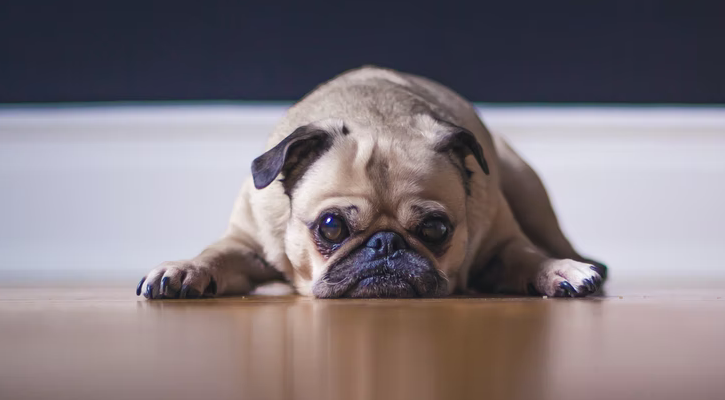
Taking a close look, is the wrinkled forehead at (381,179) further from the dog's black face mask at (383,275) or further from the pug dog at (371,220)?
the dog's black face mask at (383,275)

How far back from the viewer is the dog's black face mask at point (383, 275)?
2037mm

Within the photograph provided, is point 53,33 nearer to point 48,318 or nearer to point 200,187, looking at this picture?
point 200,187

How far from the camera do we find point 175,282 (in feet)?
6.85

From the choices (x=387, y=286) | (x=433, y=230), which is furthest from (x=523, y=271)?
(x=387, y=286)

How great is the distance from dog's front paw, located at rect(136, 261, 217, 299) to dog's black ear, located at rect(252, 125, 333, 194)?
33 centimetres

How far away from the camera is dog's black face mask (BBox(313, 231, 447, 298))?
2.04m

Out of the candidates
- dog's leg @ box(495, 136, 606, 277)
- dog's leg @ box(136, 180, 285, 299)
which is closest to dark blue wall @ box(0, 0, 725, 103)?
dog's leg @ box(495, 136, 606, 277)

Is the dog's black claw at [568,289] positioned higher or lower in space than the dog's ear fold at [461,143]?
lower

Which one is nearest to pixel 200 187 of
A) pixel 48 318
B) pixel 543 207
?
pixel 543 207

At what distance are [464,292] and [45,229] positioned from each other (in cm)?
292

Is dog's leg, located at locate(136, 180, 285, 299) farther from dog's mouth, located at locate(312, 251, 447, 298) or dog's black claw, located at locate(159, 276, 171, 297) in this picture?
dog's mouth, located at locate(312, 251, 447, 298)

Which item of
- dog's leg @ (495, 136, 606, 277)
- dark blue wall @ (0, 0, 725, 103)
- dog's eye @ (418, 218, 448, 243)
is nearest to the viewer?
dog's eye @ (418, 218, 448, 243)

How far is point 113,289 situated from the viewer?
8.68 feet

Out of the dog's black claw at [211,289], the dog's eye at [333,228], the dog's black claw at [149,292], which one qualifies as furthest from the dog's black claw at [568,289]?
the dog's black claw at [149,292]
